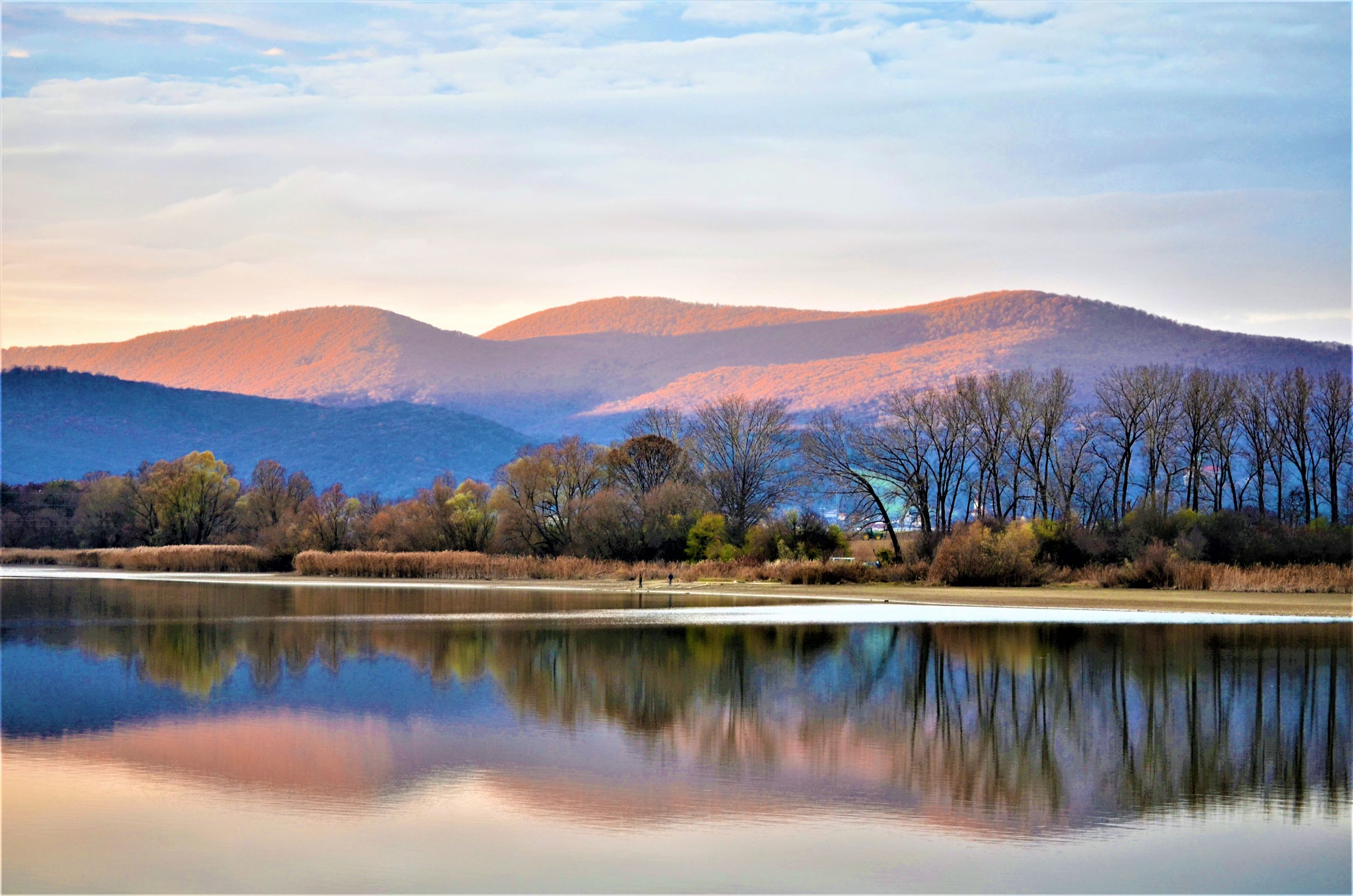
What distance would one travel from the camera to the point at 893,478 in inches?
2552

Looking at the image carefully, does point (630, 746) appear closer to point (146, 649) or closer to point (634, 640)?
point (634, 640)

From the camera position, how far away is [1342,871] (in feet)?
35.6

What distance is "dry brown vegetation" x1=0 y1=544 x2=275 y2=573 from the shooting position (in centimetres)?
7825

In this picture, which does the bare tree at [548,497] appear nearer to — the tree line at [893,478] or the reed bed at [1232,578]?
the tree line at [893,478]

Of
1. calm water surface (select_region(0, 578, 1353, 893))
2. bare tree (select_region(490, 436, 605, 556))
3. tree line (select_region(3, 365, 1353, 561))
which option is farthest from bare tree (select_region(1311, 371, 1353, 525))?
calm water surface (select_region(0, 578, 1353, 893))

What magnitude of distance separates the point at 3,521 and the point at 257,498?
2470 cm

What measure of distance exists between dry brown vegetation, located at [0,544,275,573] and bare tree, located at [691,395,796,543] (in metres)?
26.9

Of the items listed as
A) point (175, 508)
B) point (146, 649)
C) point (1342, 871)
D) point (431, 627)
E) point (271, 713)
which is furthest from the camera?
point (175, 508)

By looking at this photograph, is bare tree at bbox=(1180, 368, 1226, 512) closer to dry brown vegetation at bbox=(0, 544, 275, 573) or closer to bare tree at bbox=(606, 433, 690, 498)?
bare tree at bbox=(606, 433, 690, 498)

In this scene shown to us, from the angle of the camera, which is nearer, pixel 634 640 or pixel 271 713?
pixel 271 713

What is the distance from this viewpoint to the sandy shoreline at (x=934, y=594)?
39219 millimetres

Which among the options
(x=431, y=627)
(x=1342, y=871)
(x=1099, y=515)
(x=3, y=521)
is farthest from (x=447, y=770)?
(x=3, y=521)

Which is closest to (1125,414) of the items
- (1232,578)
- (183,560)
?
(1232,578)

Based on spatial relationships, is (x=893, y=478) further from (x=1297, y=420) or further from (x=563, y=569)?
(x=1297, y=420)
